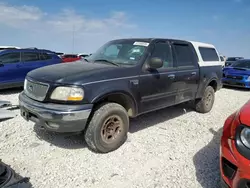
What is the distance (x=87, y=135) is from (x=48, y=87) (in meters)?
0.92

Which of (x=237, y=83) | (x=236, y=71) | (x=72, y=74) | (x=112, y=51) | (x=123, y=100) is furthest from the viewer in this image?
(x=236, y=71)

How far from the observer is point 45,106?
305 centimetres

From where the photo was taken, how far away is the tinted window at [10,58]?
7.31 metres

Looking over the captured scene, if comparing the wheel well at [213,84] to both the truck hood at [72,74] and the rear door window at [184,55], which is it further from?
the truck hood at [72,74]

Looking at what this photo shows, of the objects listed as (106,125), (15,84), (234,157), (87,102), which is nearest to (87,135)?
(106,125)

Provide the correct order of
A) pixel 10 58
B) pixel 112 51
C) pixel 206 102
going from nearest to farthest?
pixel 112 51, pixel 206 102, pixel 10 58

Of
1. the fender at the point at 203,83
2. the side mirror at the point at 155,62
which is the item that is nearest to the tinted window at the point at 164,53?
the side mirror at the point at 155,62

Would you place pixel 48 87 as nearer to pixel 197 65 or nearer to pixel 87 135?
pixel 87 135

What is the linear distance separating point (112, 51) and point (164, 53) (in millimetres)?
1078

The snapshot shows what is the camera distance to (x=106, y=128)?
3.44 meters

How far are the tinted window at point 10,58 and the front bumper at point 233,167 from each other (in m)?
7.43

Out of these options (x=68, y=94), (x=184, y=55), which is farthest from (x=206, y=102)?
(x=68, y=94)

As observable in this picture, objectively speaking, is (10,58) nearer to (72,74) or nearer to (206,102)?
(72,74)

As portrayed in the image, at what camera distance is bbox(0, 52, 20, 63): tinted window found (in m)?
7.31
